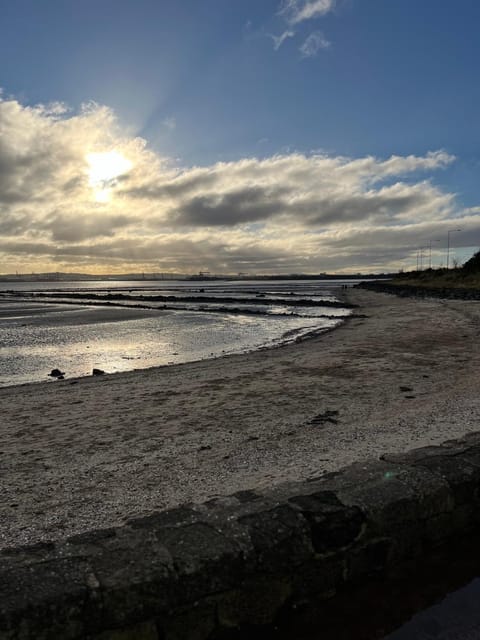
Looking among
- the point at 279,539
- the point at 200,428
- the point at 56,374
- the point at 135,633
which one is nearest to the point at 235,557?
the point at 279,539

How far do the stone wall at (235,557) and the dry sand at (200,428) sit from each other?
4.13ft

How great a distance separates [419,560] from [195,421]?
15.2 feet

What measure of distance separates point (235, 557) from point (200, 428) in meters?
4.39

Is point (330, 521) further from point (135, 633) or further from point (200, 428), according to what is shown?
point (200, 428)

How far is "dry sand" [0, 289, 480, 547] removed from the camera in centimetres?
509

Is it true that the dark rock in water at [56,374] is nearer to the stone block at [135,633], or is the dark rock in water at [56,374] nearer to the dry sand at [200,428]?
the dry sand at [200,428]

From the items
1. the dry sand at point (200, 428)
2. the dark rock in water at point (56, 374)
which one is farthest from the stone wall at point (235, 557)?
the dark rock in water at point (56, 374)

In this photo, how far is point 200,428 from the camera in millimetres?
7629

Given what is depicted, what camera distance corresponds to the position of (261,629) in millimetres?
3363

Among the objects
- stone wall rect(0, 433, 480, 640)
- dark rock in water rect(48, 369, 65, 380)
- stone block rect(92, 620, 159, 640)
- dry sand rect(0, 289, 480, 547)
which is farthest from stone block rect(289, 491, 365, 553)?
dark rock in water rect(48, 369, 65, 380)

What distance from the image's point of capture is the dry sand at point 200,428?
509cm

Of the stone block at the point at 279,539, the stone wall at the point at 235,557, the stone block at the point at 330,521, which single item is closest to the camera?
the stone wall at the point at 235,557

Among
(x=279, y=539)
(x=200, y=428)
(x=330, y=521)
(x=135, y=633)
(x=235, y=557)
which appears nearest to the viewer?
(x=135, y=633)

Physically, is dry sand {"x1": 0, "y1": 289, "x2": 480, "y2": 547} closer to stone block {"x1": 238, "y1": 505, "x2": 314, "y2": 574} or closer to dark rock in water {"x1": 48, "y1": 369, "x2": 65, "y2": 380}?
stone block {"x1": 238, "y1": 505, "x2": 314, "y2": 574}
